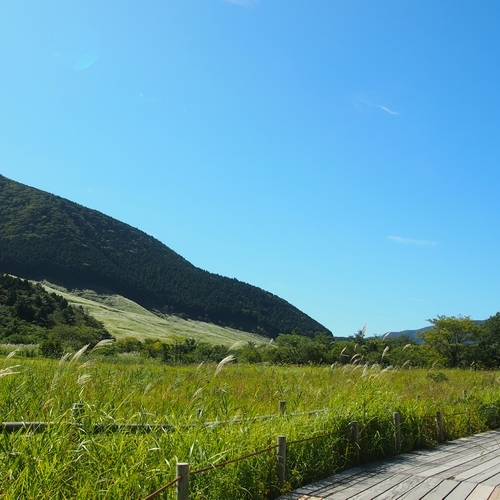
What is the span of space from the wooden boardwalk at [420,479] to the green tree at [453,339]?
33.0 meters

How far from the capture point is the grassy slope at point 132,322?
74.6m

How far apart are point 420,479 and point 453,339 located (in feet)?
127

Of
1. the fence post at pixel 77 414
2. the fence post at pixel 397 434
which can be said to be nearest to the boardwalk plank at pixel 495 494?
the fence post at pixel 397 434

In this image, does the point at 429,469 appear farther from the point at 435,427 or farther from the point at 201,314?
the point at 201,314

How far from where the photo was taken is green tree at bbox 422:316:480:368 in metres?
38.7

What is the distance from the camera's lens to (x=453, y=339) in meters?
41.5

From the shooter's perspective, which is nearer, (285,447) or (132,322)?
(285,447)

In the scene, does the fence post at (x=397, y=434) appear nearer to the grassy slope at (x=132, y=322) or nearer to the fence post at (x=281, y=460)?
the fence post at (x=281, y=460)

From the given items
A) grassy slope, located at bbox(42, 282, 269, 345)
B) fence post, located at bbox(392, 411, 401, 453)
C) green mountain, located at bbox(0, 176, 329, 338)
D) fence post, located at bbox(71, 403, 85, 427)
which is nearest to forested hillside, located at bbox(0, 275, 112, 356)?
grassy slope, located at bbox(42, 282, 269, 345)

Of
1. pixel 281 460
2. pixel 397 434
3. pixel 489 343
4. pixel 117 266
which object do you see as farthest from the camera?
pixel 117 266

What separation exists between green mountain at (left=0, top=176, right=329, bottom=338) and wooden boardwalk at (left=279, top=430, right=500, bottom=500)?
374ft

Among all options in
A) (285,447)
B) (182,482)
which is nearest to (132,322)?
(285,447)

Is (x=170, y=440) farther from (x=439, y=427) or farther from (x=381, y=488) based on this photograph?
(x=439, y=427)

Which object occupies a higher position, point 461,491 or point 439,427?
point 439,427
